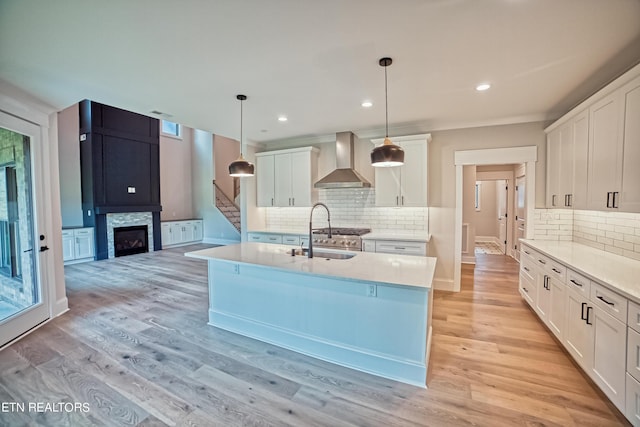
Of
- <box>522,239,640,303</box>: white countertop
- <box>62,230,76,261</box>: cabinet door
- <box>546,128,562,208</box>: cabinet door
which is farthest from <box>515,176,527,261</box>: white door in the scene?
<box>62,230,76,261</box>: cabinet door

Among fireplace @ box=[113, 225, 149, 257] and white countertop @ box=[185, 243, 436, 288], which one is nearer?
white countertop @ box=[185, 243, 436, 288]

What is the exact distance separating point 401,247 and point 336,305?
2.00 meters

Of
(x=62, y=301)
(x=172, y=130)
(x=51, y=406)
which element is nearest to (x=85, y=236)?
(x=62, y=301)

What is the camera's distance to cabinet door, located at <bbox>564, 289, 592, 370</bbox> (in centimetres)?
215

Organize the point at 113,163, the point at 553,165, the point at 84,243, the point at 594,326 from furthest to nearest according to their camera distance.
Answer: the point at 113,163
the point at 84,243
the point at 553,165
the point at 594,326

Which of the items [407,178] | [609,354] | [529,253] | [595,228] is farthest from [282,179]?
[609,354]

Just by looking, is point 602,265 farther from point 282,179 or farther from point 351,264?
point 282,179

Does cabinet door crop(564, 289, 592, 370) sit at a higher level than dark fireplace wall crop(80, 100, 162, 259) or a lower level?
lower

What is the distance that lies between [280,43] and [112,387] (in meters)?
2.94

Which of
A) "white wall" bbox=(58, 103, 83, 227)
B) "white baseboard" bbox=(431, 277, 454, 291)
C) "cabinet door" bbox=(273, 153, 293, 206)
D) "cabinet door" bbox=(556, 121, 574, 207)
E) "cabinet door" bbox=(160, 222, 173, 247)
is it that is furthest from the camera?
"cabinet door" bbox=(160, 222, 173, 247)

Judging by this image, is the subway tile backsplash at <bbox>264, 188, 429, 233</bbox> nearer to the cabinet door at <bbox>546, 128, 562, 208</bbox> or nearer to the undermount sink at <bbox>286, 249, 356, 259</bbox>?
the cabinet door at <bbox>546, 128, 562, 208</bbox>

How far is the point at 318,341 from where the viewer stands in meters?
2.51

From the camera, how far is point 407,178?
4.29 m

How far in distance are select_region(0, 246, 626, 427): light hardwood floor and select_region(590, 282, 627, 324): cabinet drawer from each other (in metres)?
0.68
